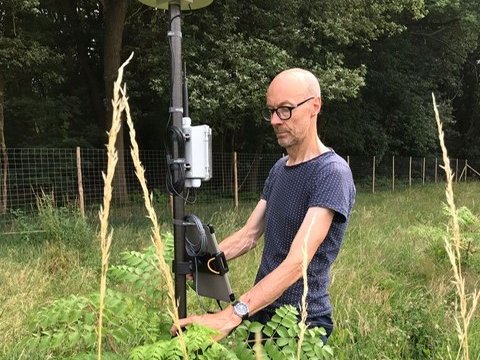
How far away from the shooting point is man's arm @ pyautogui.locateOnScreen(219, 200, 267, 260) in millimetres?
2553

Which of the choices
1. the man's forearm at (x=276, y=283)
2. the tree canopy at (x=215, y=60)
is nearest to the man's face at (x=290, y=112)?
the man's forearm at (x=276, y=283)

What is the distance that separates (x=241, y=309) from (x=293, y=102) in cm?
81

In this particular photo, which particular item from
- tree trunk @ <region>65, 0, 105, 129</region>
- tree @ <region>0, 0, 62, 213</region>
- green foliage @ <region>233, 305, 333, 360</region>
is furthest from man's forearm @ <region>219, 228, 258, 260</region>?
tree trunk @ <region>65, 0, 105, 129</region>

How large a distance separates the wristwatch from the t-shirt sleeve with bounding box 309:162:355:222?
0.49m

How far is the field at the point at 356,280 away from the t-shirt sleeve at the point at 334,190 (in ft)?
2.49

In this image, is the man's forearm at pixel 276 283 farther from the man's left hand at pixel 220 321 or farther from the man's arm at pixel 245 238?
the man's arm at pixel 245 238

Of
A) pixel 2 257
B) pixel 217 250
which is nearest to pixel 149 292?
pixel 217 250

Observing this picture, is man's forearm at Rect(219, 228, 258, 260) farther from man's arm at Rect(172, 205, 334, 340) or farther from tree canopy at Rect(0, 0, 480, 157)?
tree canopy at Rect(0, 0, 480, 157)

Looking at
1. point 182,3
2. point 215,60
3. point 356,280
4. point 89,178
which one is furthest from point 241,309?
point 215,60

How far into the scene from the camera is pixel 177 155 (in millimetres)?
1885

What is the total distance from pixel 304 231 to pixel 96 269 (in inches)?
168

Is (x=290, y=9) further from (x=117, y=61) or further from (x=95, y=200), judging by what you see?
(x=95, y=200)

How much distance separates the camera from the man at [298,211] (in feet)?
6.24

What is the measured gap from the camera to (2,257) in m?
6.70
